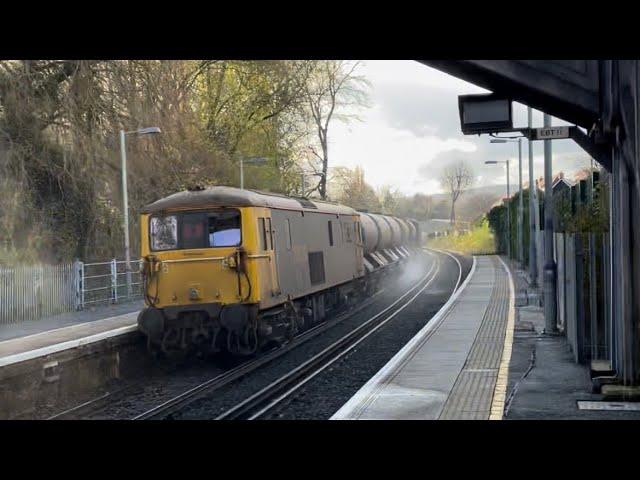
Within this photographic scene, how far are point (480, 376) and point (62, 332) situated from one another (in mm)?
8242

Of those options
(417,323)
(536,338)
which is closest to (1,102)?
(417,323)

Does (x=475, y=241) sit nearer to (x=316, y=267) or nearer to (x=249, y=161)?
(x=249, y=161)

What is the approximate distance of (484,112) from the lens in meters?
9.47

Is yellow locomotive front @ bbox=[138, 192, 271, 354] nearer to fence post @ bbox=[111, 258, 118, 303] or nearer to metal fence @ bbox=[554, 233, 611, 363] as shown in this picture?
metal fence @ bbox=[554, 233, 611, 363]

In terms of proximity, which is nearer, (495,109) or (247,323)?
(495,109)

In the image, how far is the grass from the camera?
52.7 meters

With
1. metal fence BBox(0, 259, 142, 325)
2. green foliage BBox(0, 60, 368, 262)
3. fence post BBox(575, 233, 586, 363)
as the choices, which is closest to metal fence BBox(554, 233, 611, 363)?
fence post BBox(575, 233, 586, 363)

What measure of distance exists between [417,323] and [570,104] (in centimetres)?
1163

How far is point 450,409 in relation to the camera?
9.14m

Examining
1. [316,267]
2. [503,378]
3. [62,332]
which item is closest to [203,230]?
[62,332]

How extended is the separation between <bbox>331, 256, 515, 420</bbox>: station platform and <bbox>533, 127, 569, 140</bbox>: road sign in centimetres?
303

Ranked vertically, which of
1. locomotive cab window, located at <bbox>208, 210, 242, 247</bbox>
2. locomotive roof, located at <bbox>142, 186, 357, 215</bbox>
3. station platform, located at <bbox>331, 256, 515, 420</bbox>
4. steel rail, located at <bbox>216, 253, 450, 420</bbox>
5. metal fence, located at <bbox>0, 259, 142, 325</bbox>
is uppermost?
locomotive roof, located at <bbox>142, 186, 357, 215</bbox>

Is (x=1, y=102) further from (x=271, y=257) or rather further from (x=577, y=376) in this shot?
(x=577, y=376)
